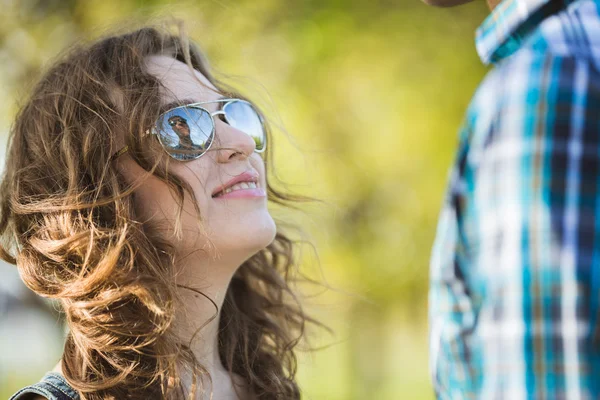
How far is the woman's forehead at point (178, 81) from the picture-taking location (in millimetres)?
2248

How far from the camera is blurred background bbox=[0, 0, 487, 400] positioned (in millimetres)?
5625

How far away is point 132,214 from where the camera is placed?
2115 millimetres

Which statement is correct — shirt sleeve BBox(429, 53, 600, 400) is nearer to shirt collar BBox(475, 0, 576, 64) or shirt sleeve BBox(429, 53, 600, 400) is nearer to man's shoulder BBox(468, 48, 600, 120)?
man's shoulder BBox(468, 48, 600, 120)

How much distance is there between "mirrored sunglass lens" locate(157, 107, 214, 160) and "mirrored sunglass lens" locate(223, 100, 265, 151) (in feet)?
0.45

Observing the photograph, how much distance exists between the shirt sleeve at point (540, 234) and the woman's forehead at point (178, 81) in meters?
1.33

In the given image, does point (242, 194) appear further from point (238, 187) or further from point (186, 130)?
point (186, 130)

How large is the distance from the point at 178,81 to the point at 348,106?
17.8 feet

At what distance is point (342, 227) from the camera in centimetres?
817

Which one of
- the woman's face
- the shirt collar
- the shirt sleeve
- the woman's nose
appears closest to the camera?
the shirt sleeve

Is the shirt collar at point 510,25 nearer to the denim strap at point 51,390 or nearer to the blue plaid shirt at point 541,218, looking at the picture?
the blue plaid shirt at point 541,218

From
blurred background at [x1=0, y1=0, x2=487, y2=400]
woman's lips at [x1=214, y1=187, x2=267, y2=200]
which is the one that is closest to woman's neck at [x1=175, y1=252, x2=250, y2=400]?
woman's lips at [x1=214, y1=187, x2=267, y2=200]

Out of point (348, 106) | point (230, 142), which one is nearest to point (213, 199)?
point (230, 142)

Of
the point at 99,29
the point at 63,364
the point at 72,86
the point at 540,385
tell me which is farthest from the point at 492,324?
the point at 99,29

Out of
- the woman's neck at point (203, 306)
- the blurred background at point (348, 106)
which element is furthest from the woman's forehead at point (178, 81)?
the blurred background at point (348, 106)
